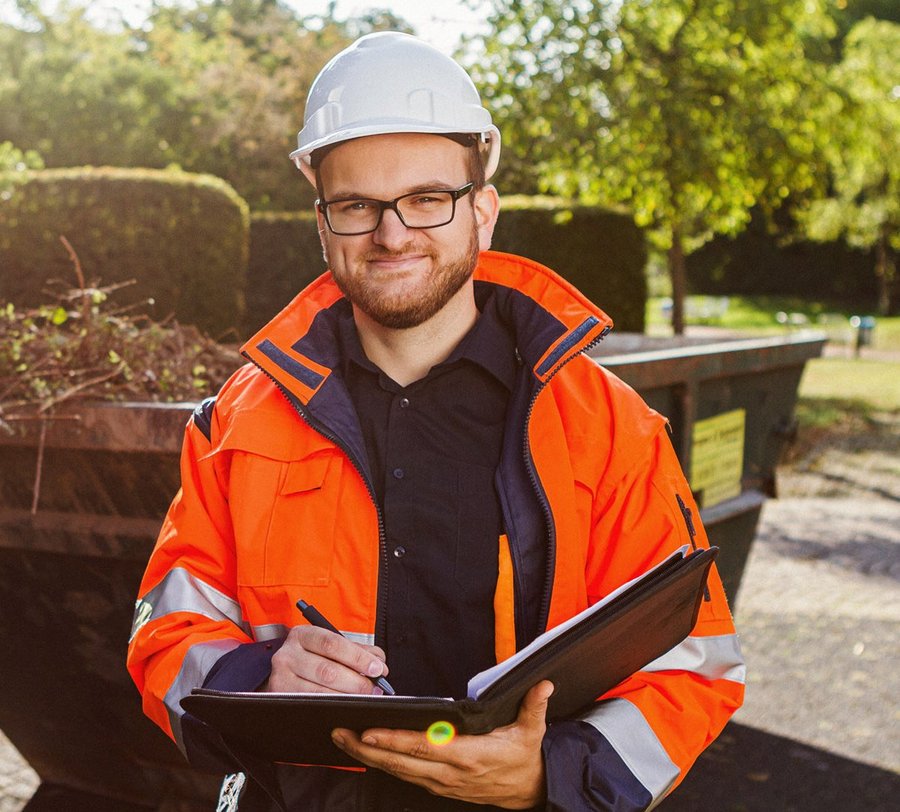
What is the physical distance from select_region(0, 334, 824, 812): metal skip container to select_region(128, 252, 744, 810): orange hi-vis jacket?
0.70 m

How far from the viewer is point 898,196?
105 feet

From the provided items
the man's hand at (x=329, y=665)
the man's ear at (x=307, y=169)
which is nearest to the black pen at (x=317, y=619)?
the man's hand at (x=329, y=665)

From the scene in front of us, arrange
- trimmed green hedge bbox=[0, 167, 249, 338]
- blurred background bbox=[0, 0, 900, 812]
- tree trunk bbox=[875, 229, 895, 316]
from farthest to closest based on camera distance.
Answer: tree trunk bbox=[875, 229, 895, 316], trimmed green hedge bbox=[0, 167, 249, 338], blurred background bbox=[0, 0, 900, 812]

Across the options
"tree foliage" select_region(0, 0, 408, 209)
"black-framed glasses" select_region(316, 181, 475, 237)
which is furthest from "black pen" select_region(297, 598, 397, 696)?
"tree foliage" select_region(0, 0, 408, 209)

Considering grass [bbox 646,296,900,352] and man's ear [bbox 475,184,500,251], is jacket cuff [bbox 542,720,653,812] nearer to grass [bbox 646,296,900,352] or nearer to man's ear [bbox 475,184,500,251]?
man's ear [bbox 475,184,500,251]

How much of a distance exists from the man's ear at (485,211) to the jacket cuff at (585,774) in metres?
0.88

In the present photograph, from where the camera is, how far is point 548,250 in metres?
12.6

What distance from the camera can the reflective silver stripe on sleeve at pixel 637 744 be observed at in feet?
5.71

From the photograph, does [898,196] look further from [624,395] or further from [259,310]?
[624,395]

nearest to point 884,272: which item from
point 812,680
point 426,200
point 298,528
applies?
point 812,680

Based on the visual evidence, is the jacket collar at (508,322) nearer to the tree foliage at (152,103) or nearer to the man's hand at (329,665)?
the man's hand at (329,665)

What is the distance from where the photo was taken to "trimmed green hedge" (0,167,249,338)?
6.82 m

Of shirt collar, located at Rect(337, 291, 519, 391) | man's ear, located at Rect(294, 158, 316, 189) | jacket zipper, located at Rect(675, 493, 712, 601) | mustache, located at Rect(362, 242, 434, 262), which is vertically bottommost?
jacket zipper, located at Rect(675, 493, 712, 601)

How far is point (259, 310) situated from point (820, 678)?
29.4 feet
